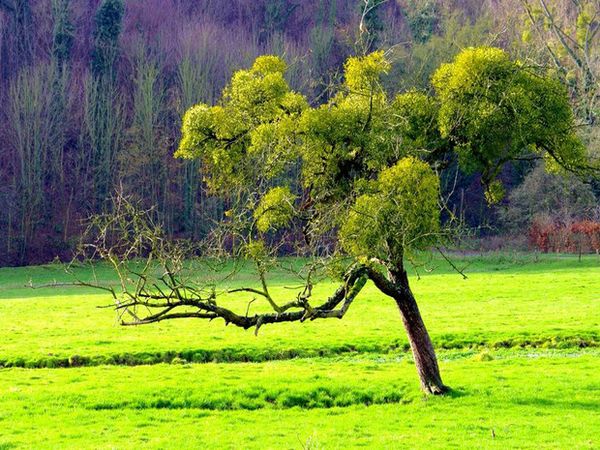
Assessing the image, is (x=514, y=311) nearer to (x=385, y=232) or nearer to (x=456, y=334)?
(x=456, y=334)

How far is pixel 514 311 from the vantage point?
33.8m

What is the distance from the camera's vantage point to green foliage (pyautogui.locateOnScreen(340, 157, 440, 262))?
16.9 metres

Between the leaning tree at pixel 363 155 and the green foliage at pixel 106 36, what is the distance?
54.8 m

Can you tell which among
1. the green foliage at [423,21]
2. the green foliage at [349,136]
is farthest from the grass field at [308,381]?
the green foliage at [423,21]

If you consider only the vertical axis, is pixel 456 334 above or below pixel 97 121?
below

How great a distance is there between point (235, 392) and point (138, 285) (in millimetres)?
5778

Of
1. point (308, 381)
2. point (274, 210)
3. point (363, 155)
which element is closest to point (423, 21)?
point (308, 381)

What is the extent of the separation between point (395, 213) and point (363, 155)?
1.67m

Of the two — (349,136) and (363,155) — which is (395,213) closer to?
(363,155)

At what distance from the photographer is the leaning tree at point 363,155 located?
17109mm

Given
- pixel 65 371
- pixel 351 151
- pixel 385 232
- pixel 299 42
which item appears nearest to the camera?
pixel 385 232

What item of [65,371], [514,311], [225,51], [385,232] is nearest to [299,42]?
[225,51]

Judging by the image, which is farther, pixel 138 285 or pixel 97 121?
pixel 97 121

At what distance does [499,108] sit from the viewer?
1789 cm
